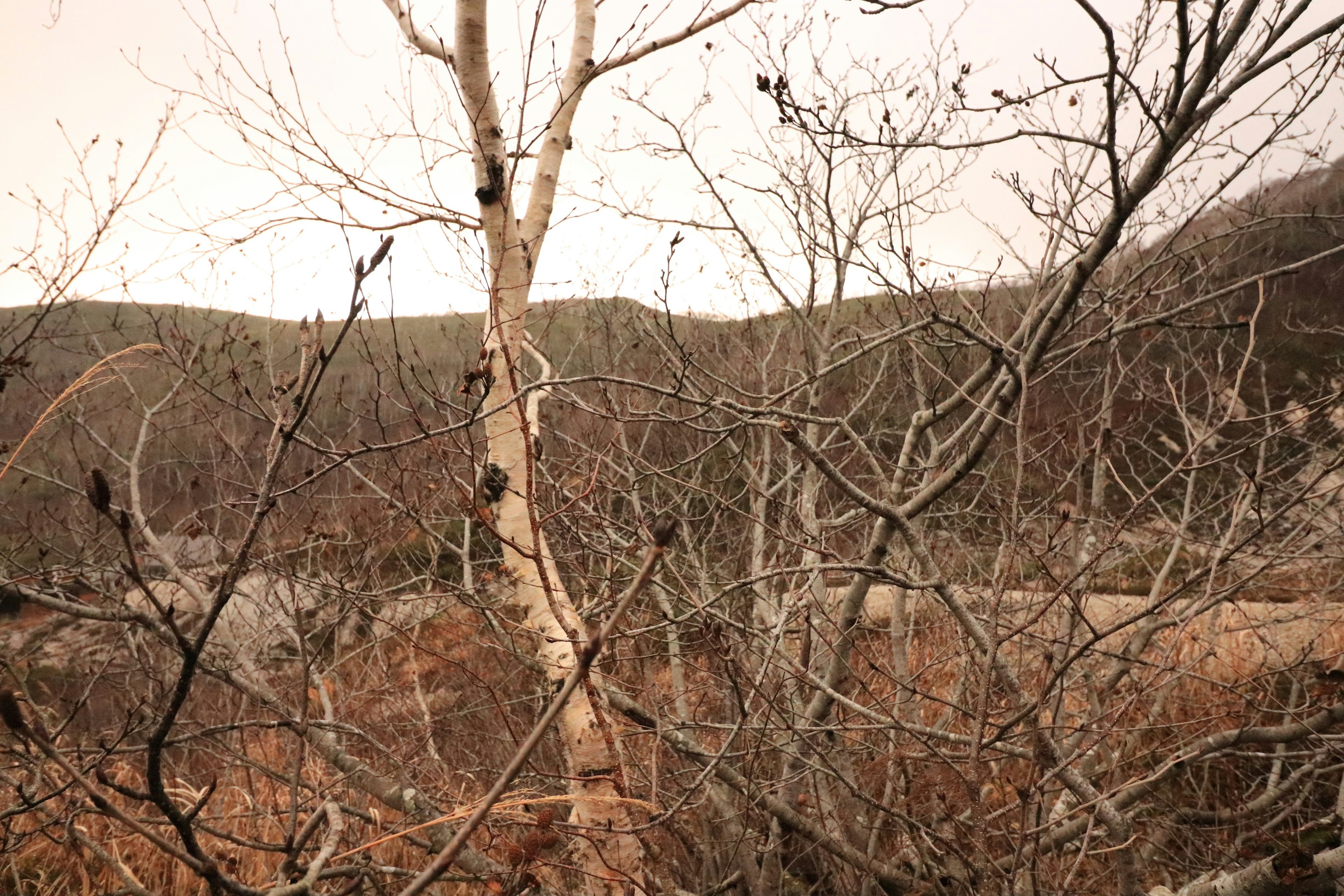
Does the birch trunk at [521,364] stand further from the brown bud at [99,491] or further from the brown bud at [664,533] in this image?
the brown bud at [664,533]

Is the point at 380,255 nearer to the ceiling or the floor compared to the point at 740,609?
nearer to the ceiling

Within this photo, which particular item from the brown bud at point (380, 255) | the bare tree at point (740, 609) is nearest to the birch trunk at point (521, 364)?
the bare tree at point (740, 609)

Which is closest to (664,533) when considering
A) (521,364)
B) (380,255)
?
(380,255)

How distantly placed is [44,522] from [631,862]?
10625 mm

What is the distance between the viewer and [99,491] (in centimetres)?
68

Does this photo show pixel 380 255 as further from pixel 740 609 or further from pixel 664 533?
pixel 740 609

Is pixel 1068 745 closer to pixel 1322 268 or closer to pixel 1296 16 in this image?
pixel 1296 16

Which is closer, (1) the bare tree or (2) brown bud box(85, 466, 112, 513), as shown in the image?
(2) brown bud box(85, 466, 112, 513)

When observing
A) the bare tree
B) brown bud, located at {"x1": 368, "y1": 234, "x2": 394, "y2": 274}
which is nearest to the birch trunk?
the bare tree

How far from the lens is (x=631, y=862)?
9.82ft

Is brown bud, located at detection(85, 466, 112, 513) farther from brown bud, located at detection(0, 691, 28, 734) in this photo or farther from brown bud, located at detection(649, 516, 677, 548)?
brown bud, located at detection(649, 516, 677, 548)

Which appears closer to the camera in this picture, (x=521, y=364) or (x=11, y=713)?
(x=11, y=713)

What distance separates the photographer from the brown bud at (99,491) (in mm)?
648

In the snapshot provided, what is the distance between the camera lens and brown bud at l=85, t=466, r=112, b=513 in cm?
65
